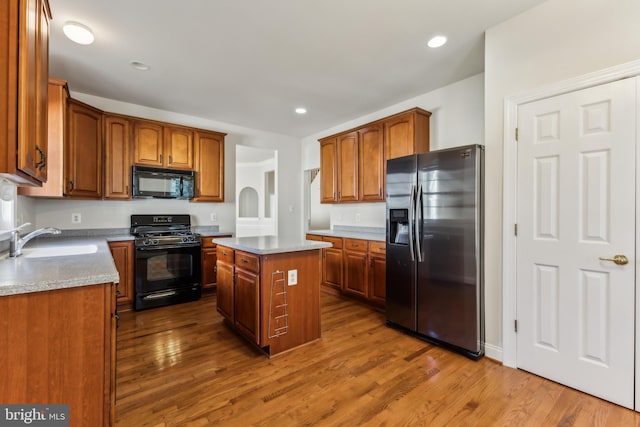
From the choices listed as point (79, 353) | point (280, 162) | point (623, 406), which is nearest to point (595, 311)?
point (623, 406)

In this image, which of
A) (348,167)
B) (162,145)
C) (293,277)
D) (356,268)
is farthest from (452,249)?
(162,145)

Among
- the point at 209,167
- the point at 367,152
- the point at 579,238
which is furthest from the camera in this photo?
the point at 209,167

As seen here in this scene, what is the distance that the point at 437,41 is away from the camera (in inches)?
98.9

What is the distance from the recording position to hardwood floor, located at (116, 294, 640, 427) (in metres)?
1.70

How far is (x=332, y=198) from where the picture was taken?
454 cm

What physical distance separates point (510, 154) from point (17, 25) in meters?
2.95

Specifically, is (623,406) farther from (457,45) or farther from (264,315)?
(457,45)

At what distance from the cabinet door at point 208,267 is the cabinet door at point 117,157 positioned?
1231mm

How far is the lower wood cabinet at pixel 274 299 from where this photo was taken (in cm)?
239

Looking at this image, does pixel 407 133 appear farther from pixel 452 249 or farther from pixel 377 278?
pixel 377 278

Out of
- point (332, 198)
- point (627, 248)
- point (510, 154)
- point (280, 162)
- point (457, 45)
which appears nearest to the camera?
point (627, 248)

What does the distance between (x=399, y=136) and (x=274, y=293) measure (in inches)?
94.7

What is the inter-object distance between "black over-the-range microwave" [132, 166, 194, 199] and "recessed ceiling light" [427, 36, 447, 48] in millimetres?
3415

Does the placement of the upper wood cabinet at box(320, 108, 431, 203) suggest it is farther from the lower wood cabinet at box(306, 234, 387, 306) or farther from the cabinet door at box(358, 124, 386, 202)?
the lower wood cabinet at box(306, 234, 387, 306)
